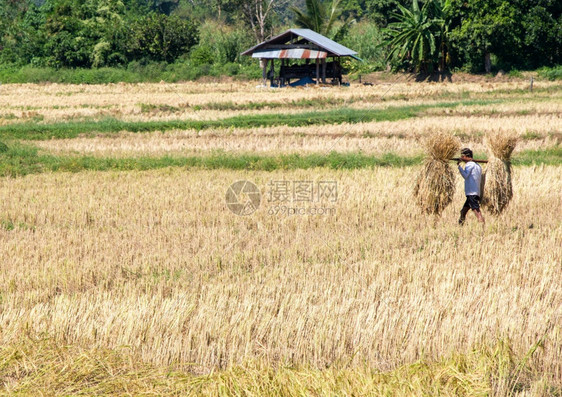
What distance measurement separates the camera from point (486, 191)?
777cm

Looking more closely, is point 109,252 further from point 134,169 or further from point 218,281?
point 134,169

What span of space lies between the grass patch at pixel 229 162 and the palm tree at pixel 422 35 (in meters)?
23.2

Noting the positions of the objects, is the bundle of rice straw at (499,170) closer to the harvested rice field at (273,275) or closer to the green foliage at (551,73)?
the harvested rice field at (273,275)

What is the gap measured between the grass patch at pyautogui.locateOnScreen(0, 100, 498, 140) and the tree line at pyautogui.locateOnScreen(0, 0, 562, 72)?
52.8 ft

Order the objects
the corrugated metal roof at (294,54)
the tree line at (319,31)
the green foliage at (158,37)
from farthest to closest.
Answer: the green foliage at (158,37)
the corrugated metal roof at (294,54)
the tree line at (319,31)

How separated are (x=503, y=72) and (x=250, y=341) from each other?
33592mm

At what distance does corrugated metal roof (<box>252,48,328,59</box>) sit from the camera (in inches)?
1324

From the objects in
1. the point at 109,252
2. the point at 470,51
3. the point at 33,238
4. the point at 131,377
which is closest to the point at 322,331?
the point at 131,377

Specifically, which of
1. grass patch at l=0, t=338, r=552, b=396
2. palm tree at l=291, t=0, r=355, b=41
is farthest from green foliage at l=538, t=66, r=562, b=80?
grass patch at l=0, t=338, r=552, b=396

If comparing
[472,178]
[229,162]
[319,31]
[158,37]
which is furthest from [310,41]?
[472,178]

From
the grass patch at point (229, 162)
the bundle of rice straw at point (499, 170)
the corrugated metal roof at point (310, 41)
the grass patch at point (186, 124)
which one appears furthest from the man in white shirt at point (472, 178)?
the corrugated metal roof at point (310, 41)

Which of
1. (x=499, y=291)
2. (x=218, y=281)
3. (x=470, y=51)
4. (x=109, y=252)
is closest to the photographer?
(x=499, y=291)

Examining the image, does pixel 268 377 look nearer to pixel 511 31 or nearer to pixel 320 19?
pixel 511 31

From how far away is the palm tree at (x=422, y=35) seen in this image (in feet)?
116
